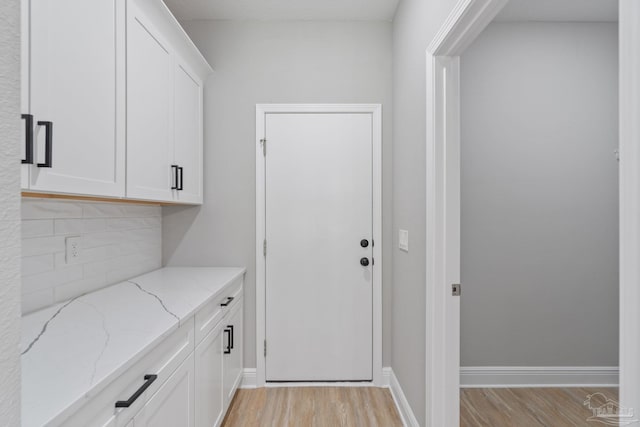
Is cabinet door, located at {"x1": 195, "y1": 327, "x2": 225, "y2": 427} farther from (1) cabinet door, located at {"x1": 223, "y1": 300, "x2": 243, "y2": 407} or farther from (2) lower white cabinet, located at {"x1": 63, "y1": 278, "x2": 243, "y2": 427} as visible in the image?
(1) cabinet door, located at {"x1": 223, "y1": 300, "x2": 243, "y2": 407}

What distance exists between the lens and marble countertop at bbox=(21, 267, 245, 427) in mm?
805

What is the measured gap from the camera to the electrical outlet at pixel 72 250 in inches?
64.7

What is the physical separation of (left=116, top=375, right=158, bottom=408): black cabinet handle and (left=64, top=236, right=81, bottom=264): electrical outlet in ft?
2.83

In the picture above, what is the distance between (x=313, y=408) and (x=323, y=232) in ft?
3.85

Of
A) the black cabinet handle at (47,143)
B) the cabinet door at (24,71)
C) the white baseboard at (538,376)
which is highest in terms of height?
the cabinet door at (24,71)

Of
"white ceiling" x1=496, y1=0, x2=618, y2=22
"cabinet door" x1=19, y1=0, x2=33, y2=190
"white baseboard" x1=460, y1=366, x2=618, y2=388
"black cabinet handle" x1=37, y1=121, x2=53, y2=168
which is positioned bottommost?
"white baseboard" x1=460, y1=366, x2=618, y2=388

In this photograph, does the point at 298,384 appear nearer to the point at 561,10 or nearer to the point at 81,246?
the point at 81,246

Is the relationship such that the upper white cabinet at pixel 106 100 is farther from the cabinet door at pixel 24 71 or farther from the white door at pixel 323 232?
the white door at pixel 323 232

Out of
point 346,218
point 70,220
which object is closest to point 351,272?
point 346,218

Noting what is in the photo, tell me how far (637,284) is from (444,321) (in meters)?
1.02

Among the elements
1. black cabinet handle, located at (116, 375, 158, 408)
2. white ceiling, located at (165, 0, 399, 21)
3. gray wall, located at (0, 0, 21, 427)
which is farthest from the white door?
gray wall, located at (0, 0, 21, 427)

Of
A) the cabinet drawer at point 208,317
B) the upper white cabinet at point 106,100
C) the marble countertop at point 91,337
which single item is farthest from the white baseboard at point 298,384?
the upper white cabinet at point 106,100

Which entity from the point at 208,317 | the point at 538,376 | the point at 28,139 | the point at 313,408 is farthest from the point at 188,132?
Result: the point at 538,376

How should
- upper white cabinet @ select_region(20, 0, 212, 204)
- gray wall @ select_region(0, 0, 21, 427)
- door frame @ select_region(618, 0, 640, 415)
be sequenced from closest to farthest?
gray wall @ select_region(0, 0, 21, 427), door frame @ select_region(618, 0, 640, 415), upper white cabinet @ select_region(20, 0, 212, 204)
